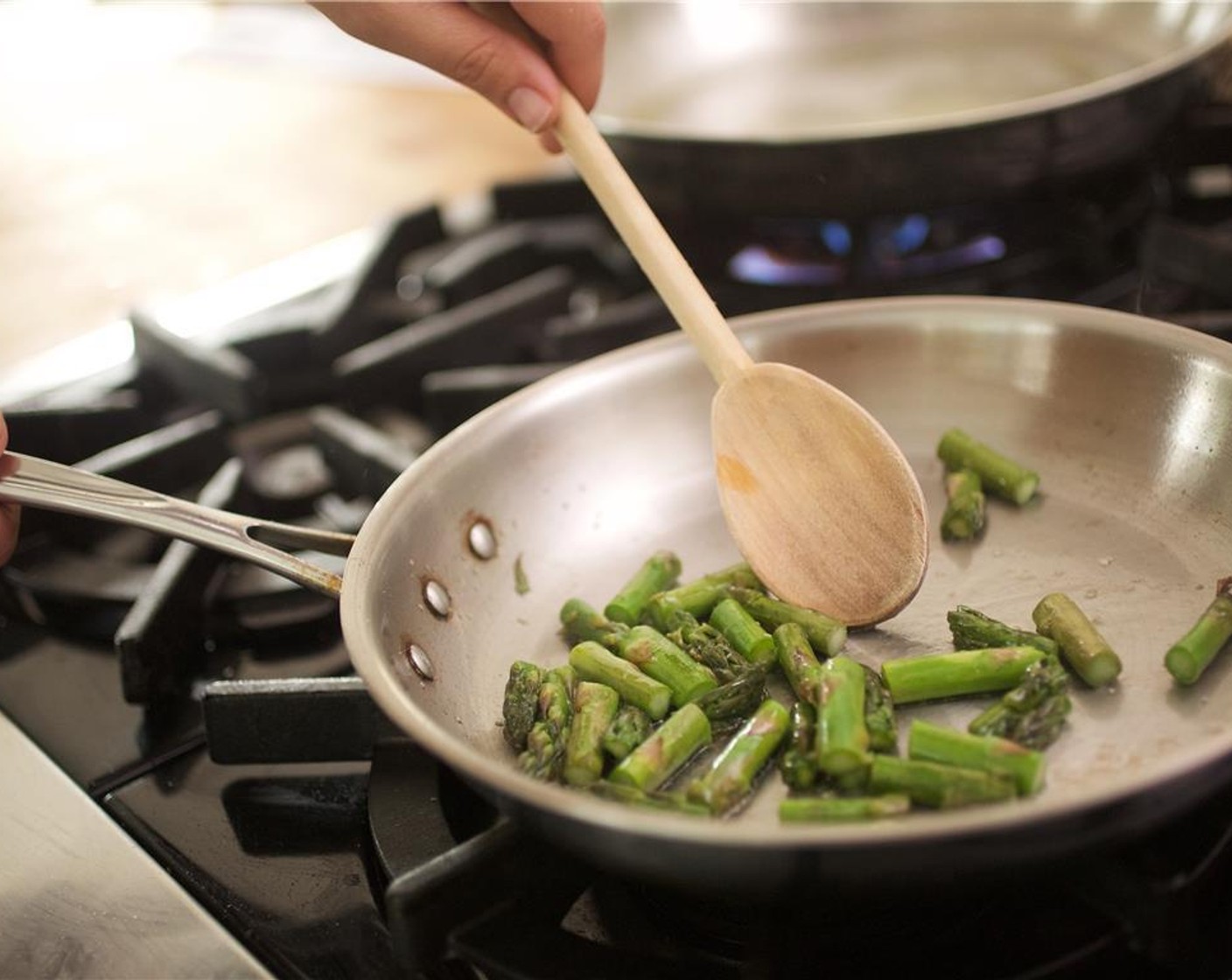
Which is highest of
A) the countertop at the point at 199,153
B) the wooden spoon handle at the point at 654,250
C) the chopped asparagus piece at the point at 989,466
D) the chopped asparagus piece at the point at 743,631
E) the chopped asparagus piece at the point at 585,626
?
the wooden spoon handle at the point at 654,250

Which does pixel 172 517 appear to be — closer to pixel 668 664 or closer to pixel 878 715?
pixel 668 664

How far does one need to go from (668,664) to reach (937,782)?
14.3 inches

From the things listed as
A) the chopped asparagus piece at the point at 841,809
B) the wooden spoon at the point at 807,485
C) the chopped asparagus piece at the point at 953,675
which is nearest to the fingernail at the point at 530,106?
the wooden spoon at the point at 807,485

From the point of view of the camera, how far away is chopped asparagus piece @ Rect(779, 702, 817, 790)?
49.1 inches

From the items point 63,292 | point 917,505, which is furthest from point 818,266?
point 63,292

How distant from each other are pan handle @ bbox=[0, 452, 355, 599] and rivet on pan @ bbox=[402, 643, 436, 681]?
0.11m

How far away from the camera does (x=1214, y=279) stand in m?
1.93

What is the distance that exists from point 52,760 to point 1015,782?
1.11 meters

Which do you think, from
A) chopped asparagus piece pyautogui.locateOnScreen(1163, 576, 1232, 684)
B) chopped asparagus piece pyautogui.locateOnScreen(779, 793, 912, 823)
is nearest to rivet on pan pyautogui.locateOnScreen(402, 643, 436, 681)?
chopped asparagus piece pyautogui.locateOnScreen(779, 793, 912, 823)

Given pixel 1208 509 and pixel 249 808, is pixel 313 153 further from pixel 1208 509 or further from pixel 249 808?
pixel 1208 509

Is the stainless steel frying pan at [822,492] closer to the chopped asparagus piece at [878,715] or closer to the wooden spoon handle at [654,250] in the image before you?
the chopped asparagus piece at [878,715]

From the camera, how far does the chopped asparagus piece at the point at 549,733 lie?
1.30 m

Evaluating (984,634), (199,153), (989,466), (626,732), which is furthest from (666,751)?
(199,153)

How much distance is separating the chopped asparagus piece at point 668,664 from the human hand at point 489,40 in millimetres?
707
